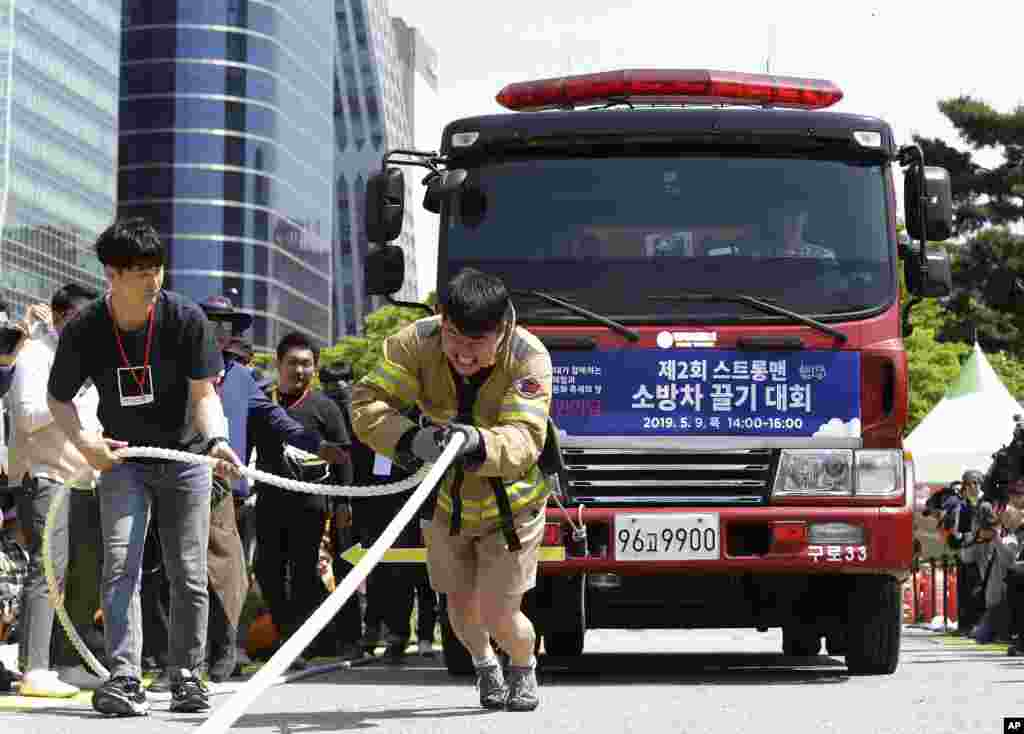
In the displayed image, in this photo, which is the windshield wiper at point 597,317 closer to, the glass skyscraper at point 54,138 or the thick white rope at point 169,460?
the thick white rope at point 169,460

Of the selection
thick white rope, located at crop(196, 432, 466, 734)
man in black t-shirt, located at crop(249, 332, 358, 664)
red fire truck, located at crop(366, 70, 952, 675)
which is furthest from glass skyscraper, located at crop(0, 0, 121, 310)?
thick white rope, located at crop(196, 432, 466, 734)

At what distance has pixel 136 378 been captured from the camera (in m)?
8.35

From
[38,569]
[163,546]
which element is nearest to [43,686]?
[38,569]

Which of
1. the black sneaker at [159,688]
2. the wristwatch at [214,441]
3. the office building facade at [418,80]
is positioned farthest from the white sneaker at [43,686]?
the office building facade at [418,80]

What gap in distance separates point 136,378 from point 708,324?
3.11m

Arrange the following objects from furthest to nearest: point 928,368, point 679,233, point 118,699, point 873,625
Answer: point 928,368 < point 873,625 < point 679,233 < point 118,699

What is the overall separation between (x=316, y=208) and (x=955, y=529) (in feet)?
421

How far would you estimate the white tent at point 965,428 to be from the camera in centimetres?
3266

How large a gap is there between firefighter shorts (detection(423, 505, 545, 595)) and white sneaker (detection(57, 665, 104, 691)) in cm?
226

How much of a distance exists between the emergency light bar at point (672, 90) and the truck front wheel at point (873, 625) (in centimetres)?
266

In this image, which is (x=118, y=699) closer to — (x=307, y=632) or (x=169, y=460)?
(x=169, y=460)

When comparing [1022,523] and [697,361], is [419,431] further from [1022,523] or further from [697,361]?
[1022,523]

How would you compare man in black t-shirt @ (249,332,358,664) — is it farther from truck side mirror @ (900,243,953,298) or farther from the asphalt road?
truck side mirror @ (900,243,953,298)

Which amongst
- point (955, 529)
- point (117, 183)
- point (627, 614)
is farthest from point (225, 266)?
point (627, 614)
